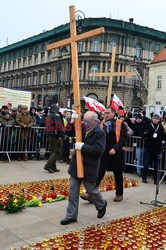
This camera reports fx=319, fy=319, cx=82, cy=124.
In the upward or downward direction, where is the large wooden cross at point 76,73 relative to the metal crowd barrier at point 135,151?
upward

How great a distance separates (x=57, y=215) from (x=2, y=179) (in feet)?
9.68

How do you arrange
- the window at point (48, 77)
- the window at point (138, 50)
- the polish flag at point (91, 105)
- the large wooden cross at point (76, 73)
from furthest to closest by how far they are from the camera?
the window at point (48, 77)
the window at point (138, 50)
the polish flag at point (91, 105)
the large wooden cross at point (76, 73)

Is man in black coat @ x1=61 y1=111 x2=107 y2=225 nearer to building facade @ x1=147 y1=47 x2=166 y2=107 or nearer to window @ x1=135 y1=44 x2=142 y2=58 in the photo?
building facade @ x1=147 y1=47 x2=166 y2=107

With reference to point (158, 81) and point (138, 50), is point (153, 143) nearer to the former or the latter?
point (158, 81)

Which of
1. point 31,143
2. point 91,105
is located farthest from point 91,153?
point 31,143

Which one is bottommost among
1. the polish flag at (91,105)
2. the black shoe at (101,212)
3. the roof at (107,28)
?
the black shoe at (101,212)

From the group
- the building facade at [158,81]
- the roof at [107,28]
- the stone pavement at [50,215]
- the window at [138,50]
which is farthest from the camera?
the window at [138,50]

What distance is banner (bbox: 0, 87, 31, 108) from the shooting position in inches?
521

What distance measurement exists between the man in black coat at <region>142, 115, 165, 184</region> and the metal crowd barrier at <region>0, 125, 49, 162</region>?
13.7ft

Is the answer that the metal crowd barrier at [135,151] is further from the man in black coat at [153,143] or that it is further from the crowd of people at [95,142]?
the man in black coat at [153,143]

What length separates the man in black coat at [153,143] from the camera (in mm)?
9039

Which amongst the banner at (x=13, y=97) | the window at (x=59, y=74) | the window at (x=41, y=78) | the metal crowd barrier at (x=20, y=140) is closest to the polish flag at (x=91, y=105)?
the metal crowd barrier at (x=20, y=140)

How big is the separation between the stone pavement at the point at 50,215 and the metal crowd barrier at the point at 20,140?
2.21 meters

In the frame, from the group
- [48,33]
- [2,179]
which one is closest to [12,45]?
[48,33]
